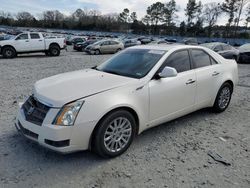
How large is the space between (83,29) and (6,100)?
9009 cm

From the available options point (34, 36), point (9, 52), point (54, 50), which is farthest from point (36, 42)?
point (9, 52)

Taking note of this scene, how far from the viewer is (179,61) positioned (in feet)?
13.8

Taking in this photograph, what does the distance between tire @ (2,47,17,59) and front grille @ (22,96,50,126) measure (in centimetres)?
1429

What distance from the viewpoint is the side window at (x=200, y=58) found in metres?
4.50

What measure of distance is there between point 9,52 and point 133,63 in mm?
14460

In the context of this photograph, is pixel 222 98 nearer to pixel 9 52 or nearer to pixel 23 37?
pixel 9 52

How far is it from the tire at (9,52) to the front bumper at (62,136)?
48.2 feet

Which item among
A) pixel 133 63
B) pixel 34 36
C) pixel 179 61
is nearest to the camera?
pixel 133 63

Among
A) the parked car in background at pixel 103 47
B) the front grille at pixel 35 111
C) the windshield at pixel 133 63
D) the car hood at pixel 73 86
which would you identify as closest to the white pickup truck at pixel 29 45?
the parked car in background at pixel 103 47

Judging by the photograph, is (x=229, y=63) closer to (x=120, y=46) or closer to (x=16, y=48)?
(x=16, y=48)

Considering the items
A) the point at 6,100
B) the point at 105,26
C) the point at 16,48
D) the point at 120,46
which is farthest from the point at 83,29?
the point at 6,100

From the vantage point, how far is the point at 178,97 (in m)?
3.98

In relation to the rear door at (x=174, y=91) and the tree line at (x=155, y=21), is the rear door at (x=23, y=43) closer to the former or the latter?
the rear door at (x=174, y=91)

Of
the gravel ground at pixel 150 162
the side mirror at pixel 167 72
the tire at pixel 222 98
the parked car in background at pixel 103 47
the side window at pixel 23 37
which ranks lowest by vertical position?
the parked car in background at pixel 103 47
